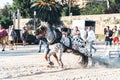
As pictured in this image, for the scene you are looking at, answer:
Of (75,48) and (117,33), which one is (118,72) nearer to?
(75,48)

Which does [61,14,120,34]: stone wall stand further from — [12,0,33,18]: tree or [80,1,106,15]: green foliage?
[12,0,33,18]: tree

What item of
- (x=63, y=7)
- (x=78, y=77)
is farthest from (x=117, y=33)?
(x=63, y=7)

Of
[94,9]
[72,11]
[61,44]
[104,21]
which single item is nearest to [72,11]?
[72,11]

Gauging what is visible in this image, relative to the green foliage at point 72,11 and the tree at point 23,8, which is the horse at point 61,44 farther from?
the tree at point 23,8

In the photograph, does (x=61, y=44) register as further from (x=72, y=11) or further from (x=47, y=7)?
(x=47, y=7)

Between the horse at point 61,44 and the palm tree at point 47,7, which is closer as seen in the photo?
the horse at point 61,44

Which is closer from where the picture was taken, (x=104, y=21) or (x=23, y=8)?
(x=104, y=21)

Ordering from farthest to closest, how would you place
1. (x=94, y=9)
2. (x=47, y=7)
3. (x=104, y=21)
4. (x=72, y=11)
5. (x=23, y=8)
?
(x=47, y=7), (x=23, y=8), (x=72, y=11), (x=94, y=9), (x=104, y=21)


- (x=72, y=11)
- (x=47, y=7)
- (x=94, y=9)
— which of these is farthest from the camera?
(x=47, y=7)

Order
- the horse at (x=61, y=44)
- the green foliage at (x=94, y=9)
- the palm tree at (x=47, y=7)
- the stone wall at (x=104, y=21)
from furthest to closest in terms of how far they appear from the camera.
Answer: the palm tree at (x=47, y=7) < the green foliage at (x=94, y=9) < the stone wall at (x=104, y=21) < the horse at (x=61, y=44)

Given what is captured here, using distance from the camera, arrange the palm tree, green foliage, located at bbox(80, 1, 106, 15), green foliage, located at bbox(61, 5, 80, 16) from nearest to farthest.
Result: 1. green foliage, located at bbox(80, 1, 106, 15)
2. green foliage, located at bbox(61, 5, 80, 16)
3. the palm tree

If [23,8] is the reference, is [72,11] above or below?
below

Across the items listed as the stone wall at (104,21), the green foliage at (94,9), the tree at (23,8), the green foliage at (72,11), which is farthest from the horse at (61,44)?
the tree at (23,8)

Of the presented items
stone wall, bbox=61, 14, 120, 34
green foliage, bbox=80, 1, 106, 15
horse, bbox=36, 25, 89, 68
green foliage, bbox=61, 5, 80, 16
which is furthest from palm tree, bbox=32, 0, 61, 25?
horse, bbox=36, 25, 89, 68
